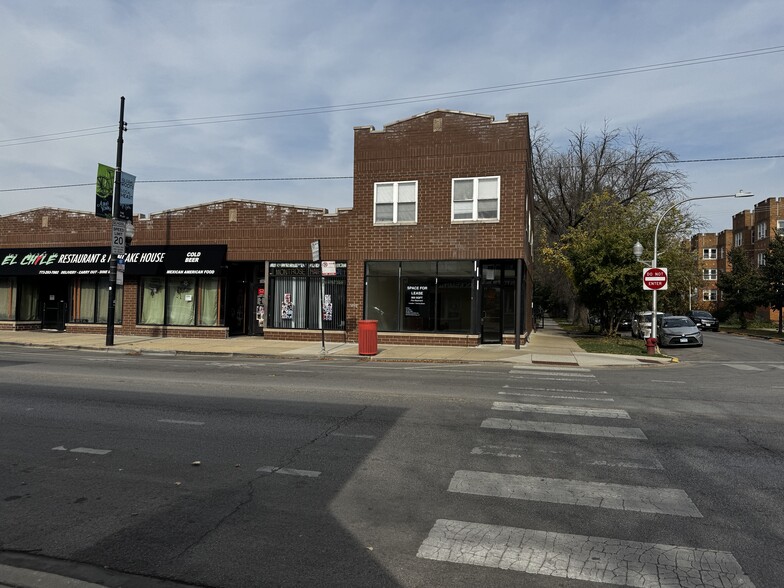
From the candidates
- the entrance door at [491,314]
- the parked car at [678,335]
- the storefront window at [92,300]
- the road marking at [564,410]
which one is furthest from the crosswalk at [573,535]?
the storefront window at [92,300]

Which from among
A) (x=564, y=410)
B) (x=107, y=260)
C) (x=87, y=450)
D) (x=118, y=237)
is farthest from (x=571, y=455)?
(x=107, y=260)

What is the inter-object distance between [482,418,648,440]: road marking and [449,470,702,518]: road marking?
2.02 metres

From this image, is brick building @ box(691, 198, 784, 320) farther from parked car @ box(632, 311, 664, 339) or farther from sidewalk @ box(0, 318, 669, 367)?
sidewalk @ box(0, 318, 669, 367)

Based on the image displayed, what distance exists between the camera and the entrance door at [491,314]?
2150cm

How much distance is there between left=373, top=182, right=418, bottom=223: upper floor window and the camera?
21359 mm

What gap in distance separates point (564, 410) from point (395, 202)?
1385 centimetres

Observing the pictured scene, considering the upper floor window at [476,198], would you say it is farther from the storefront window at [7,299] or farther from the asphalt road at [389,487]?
the storefront window at [7,299]

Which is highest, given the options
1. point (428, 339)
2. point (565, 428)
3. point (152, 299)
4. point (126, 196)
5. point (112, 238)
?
point (126, 196)

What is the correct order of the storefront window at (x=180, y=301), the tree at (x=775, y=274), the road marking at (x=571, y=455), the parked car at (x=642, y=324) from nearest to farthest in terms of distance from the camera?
the road marking at (x=571, y=455) → the storefront window at (x=180, y=301) → the parked car at (x=642, y=324) → the tree at (x=775, y=274)

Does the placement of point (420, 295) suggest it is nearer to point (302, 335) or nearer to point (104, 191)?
point (302, 335)

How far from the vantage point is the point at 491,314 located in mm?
21750

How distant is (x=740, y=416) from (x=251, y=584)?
8199mm

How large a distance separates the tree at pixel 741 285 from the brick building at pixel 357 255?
2918 cm

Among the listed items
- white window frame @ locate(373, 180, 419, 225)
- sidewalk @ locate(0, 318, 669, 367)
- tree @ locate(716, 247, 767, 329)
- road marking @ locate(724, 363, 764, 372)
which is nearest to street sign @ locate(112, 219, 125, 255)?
sidewalk @ locate(0, 318, 669, 367)
